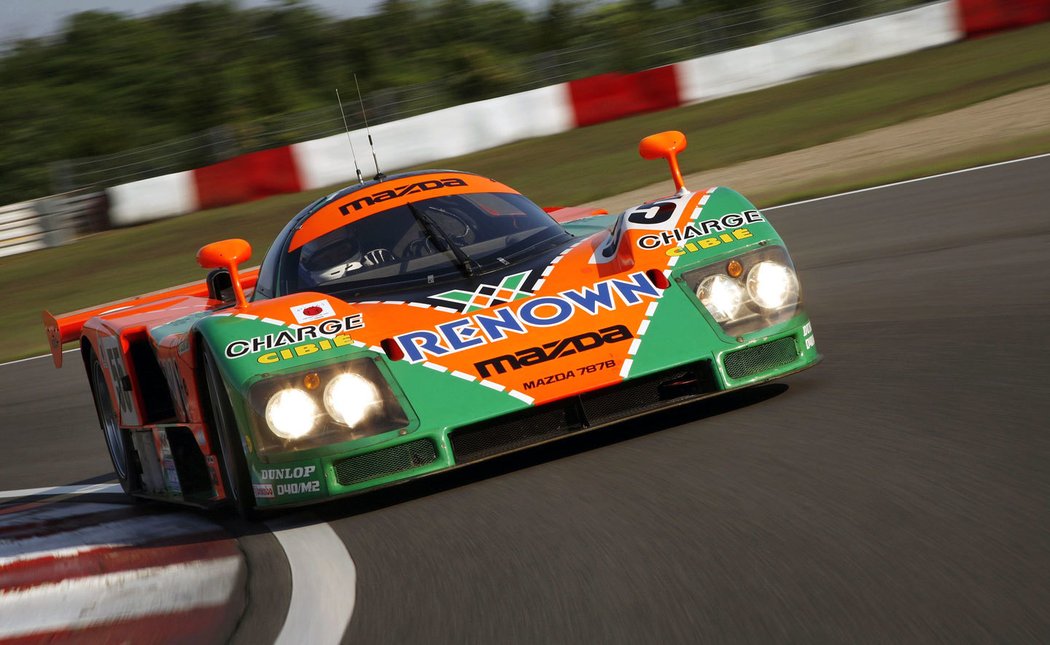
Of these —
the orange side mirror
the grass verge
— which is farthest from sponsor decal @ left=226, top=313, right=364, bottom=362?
the grass verge

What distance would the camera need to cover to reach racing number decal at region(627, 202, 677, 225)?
196 inches

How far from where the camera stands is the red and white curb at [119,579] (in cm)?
351

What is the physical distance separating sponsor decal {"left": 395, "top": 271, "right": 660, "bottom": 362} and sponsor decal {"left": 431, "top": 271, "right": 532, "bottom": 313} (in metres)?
0.09

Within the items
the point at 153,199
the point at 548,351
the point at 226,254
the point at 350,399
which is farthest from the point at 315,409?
the point at 153,199

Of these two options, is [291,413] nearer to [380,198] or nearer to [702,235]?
[702,235]

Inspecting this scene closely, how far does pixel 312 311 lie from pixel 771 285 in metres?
1.61

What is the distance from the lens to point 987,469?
346 centimetres

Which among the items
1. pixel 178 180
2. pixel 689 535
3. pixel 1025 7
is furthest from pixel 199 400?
pixel 1025 7

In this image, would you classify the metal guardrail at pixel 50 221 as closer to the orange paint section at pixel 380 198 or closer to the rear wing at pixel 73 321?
the rear wing at pixel 73 321

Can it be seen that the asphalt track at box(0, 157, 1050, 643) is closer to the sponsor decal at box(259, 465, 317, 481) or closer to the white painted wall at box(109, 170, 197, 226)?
the sponsor decal at box(259, 465, 317, 481)

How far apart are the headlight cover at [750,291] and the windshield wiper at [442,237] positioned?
37.5 inches

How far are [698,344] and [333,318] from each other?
4.09 feet

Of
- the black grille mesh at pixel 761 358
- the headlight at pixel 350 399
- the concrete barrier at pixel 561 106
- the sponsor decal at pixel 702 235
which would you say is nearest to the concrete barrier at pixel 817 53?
the concrete barrier at pixel 561 106

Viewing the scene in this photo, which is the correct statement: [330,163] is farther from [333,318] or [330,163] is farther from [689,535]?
[689,535]
